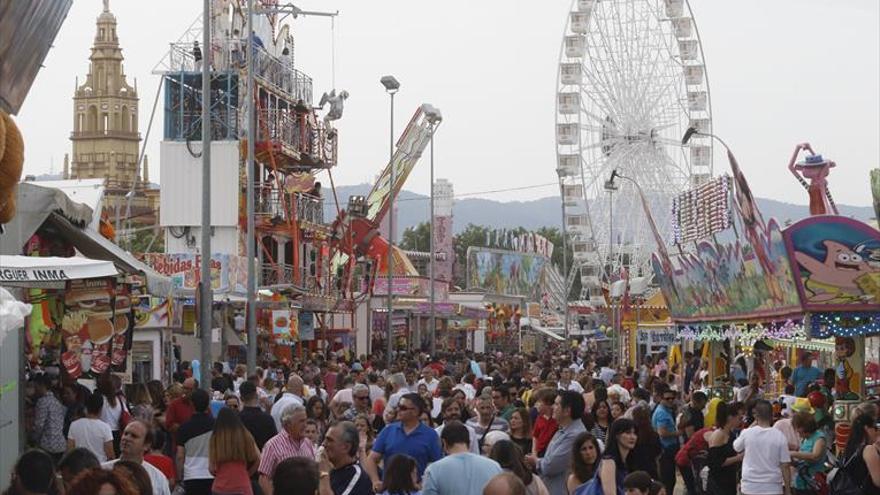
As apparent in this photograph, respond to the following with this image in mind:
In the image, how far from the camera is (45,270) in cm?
1330

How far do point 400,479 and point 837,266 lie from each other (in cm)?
1297

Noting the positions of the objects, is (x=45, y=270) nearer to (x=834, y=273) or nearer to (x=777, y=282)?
(x=834, y=273)

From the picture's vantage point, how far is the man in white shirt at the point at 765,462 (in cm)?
1453

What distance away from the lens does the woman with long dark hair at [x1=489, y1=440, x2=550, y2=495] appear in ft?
34.3

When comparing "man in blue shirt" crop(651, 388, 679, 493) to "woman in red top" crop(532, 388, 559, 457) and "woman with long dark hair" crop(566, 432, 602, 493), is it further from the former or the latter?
"woman with long dark hair" crop(566, 432, 602, 493)

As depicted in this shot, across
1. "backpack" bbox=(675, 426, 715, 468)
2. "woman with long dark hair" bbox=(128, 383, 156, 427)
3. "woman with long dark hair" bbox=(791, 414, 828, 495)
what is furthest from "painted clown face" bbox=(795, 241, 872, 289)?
"woman with long dark hair" bbox=(128, 383, 156, 427)

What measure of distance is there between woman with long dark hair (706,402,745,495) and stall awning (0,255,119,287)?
222 inches

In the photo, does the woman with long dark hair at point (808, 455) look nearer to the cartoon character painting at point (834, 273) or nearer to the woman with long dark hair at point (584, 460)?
the woman with long dark hair at point (584, 460)

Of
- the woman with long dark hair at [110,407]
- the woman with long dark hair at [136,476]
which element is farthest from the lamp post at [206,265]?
the woman with long dark hair at [136,476]

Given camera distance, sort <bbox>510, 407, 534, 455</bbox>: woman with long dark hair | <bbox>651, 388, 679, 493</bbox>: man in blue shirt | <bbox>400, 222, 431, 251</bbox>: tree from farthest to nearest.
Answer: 1. <bbox>400, 222, 431, 251</bbox>: tree
2. <bbox>651, 388, 679, 493</bbox>: man in blue shirt
3. <bbox>510, 407, 534, 455</bbox>: woman with long dark hair

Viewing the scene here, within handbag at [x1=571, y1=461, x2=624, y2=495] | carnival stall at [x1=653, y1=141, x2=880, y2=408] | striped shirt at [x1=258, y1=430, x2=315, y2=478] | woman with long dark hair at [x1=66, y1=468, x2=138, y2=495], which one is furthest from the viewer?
carnival stall at [x1=653, y1=141, x2=880, y2=408]

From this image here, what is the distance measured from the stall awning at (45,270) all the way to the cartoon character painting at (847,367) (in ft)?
38.9

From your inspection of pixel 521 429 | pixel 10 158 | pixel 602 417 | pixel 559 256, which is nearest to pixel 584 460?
pixel 521 429

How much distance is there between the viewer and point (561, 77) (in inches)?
2512
